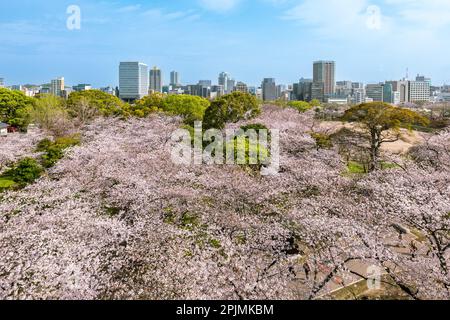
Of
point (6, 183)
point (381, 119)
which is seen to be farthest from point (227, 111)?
point (6, 183)

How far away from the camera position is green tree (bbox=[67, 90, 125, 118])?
106ft

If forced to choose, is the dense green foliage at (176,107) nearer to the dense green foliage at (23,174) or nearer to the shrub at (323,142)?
the shrub at (323,142)

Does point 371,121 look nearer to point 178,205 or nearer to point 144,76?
point 178,205

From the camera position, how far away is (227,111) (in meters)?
23.4

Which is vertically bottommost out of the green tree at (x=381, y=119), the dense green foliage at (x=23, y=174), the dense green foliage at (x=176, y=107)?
the dense green foliage at (x=23, y=174)

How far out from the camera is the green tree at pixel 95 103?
32.2 metres

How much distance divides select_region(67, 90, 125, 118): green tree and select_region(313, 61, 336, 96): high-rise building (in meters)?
104

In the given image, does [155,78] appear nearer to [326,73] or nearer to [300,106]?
[326,73]

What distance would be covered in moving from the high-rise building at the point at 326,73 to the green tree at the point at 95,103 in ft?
342

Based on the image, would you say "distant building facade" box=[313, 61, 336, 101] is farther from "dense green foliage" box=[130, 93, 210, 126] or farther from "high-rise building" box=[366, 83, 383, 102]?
"dense green foliage" box=[130, 93, 210, 126]

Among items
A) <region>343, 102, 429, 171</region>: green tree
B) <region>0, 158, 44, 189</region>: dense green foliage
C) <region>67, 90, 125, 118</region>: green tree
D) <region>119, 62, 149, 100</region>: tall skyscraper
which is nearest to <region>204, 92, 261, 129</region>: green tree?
<region>343, 102, 429, 171</region>: green tree

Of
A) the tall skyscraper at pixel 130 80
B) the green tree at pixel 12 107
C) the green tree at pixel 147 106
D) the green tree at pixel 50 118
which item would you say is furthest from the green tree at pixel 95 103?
the tall skyscraper at pixel 130 80
